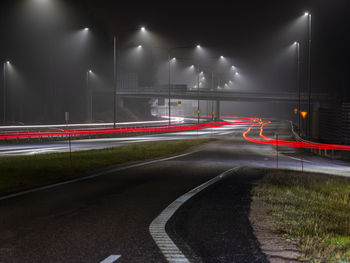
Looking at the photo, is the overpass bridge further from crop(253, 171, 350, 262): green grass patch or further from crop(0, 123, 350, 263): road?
crop(0, 123, 350, 263): road

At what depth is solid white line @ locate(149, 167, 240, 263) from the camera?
551 cm

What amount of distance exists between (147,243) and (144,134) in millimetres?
42537

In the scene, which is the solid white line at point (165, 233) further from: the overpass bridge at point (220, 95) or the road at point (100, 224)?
the overpass bridge at point (220, 95)

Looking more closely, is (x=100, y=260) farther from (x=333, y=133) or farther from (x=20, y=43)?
(x=20, y=43)

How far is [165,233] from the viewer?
22.0ft

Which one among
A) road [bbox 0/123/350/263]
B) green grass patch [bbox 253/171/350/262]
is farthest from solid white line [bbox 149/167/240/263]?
green grass patch [bbox 253/171/350/262]

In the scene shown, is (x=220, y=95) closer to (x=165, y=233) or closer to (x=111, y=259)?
(x=165, y=233)

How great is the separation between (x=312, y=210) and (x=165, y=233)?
12.1ft

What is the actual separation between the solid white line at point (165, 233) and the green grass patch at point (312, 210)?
1687 millimetres

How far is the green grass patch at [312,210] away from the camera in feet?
18.8

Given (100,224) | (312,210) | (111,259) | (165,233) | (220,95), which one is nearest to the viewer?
(111,259)

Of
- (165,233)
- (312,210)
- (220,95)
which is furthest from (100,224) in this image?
(220,95)

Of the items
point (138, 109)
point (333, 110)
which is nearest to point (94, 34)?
point (138, 109)

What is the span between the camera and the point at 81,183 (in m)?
12.4
